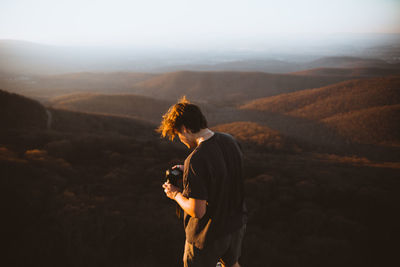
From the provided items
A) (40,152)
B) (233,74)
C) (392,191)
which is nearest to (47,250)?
(40,152)

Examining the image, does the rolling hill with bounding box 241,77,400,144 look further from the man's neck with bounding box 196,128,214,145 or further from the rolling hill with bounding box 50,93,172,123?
the man's neck with bounding box 196,128,214,145

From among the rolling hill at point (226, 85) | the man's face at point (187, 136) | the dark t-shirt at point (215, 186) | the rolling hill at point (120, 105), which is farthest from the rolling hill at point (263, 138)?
the rolling hill at point (226, 85)

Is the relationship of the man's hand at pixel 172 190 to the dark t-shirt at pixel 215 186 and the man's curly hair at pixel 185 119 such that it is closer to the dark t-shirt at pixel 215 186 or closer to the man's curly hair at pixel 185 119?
the dark t-shirt at pixel 215 186

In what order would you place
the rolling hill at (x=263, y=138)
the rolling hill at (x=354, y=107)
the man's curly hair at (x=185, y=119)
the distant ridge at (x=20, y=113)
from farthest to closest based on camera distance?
the rolling hill at (x=354, y=107) < the rolling hill at (x=263, y=138) < the distant ridge at (x=20, y=113) < the man's curly hair at (x=185, y=119)

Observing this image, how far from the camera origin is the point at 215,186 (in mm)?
1776

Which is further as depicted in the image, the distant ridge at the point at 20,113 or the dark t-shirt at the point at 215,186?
the distant ridge at the point at 20,113

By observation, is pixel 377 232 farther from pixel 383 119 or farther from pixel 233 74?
pixel 233 74

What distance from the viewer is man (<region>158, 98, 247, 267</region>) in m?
1.70

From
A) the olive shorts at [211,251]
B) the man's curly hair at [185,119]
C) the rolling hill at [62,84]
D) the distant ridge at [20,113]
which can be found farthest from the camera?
the rolling hill at [62,84]

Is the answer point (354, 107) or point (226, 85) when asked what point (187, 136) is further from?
point (226, 85)

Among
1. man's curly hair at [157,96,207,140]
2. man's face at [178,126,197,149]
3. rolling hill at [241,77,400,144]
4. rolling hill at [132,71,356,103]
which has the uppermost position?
rolling hill at [132,71,356,103]

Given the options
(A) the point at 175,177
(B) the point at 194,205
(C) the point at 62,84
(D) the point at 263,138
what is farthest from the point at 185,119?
(C) the point at 62,84

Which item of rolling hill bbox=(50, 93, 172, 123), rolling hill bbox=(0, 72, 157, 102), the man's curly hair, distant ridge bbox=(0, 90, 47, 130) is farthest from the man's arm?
rolling hill bbox=(0, 72, 157, 102)

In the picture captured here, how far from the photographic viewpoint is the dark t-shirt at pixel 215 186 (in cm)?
168
